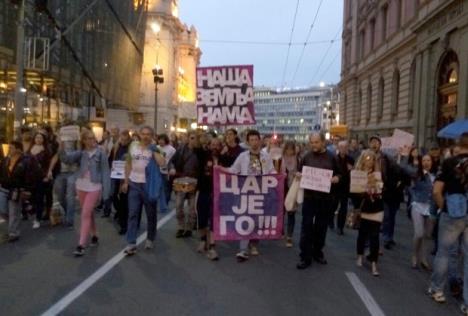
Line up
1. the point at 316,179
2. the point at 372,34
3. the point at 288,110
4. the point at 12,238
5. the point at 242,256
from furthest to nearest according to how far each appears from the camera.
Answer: the point at 288,110
the point at 372,34
the point at 12,238
the point at 242,256
the point at 316,179

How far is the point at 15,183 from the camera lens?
30.0 feet

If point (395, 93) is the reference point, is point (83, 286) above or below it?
below

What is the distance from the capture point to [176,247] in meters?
8.92

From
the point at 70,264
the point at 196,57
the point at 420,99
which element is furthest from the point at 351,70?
the point at 70,264

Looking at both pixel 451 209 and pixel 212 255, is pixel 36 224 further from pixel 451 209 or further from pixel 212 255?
pixel 451 209

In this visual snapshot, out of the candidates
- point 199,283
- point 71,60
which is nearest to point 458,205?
point 199,283

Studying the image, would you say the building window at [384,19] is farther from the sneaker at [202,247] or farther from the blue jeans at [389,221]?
the sneaker at [202,247]

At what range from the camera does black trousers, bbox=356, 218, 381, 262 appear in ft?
25.0

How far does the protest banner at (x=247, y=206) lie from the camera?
8477 millimetres

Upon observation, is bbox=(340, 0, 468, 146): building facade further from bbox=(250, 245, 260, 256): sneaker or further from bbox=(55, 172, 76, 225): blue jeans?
bbox=(55, 172, 76, 225): blue jeans

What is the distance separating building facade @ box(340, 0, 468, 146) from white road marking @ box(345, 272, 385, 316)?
45.6 feet

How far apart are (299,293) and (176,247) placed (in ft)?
9.82

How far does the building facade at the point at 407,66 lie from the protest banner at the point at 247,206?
1292cm

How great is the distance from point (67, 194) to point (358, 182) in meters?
5.74
